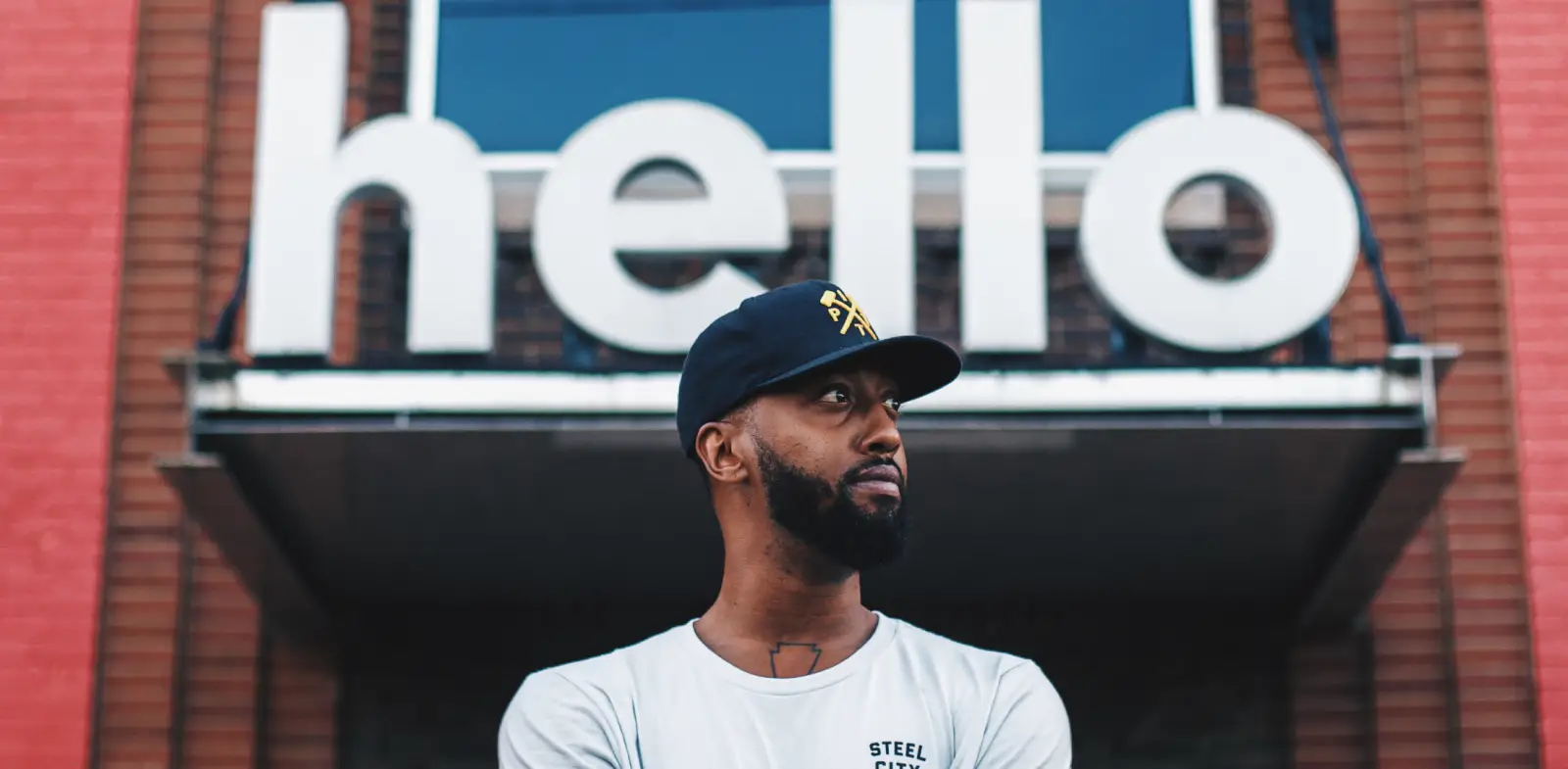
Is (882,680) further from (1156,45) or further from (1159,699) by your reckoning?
(1156,45)

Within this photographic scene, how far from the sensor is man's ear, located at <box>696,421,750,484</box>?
2.77m

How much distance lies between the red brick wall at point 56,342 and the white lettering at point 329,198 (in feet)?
4.41

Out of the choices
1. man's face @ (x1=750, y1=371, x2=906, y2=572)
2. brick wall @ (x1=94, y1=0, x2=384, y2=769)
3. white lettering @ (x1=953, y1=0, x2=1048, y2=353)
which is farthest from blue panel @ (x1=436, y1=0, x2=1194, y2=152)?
man's face @ (x1=750, y1=371, x2=906, y2=572)

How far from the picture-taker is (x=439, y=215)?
6383 mm

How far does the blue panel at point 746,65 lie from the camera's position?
8.00m

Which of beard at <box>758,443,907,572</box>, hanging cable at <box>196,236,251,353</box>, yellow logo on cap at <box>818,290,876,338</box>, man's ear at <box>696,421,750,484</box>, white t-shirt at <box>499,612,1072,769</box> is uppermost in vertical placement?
hanging cable at <box>196,236,251,353</box>

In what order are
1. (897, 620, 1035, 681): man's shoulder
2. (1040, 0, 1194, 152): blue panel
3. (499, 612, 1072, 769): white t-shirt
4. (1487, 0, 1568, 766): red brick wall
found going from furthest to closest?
(1040, 0, 1194, 152): blue panel → (1487, 0, 1568, 766): red brick wall → (897, 620, 1035, 681): man's shoulder → (499, 612, 1072, 769): white t-shirt

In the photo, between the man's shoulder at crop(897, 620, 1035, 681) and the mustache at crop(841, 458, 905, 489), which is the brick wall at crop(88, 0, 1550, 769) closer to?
the man's shoulder at crop(897, 620, 1035, 681)

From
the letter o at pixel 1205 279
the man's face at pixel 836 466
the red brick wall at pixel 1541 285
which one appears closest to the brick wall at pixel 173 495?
the letter o at pixel 1205 279

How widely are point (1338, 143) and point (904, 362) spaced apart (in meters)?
4.44

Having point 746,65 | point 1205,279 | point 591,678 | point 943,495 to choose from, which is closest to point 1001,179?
point 1205,279

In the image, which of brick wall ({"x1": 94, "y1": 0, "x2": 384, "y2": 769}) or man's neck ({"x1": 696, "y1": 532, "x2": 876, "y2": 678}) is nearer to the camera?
man's neck ({"x1": 696, "y1": 532, "x2": 876, "y2": 678})

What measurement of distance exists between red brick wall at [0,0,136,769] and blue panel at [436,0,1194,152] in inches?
57.5

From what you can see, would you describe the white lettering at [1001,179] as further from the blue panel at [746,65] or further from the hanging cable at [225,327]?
the hanging cable at [225,327]
